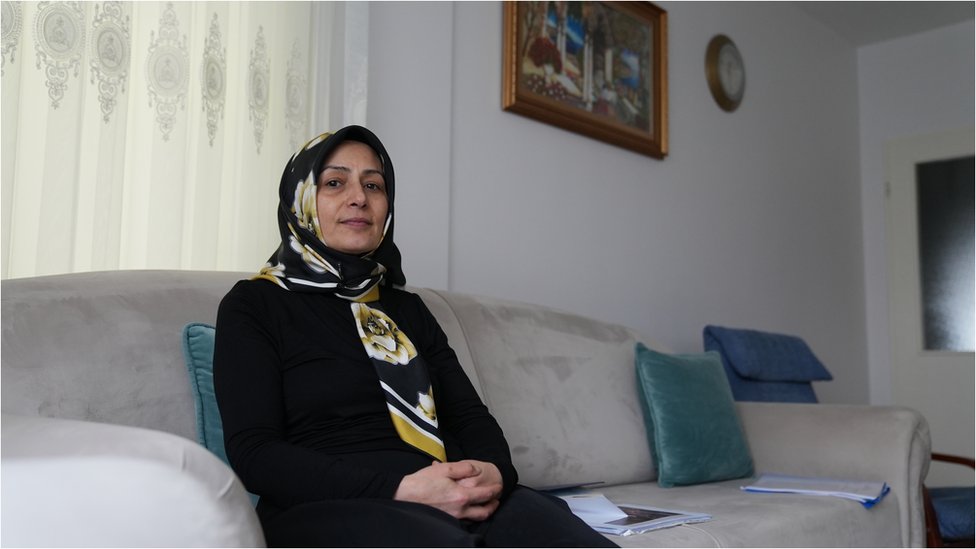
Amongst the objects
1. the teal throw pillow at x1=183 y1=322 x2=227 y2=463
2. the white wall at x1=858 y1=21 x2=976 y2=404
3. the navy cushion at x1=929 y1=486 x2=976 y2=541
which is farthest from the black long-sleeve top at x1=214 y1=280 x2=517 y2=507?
the white wall at x1=858 y1=21 x2=976 y2=404

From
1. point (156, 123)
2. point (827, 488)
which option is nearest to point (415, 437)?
point (156, 123)

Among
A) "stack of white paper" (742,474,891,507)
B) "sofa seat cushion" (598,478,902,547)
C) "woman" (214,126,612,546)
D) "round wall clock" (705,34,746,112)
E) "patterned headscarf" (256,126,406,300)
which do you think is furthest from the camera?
"round wall clock" (705,34,746,112)

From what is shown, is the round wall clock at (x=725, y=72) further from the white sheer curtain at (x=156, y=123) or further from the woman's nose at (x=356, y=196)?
the woman's nose at (x=356, y=196)

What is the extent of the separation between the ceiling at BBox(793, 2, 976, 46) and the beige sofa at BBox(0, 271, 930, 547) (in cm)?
293

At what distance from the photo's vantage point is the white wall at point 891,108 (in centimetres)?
486

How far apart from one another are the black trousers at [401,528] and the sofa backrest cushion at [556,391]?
2.50 ft

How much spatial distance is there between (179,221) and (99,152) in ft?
0.80

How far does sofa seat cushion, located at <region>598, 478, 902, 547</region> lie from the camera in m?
1.75

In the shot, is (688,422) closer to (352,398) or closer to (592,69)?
(352,398)

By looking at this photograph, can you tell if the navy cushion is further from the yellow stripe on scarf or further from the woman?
the yellow stripe on scarf

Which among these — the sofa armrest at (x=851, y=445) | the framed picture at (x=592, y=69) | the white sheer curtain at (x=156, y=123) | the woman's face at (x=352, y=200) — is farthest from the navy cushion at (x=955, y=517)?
the white sheer curtain at (x=156, y=123)

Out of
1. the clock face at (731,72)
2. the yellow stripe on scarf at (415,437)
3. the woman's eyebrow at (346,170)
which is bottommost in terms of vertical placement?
the yellow stripe on scarf at (415,437)

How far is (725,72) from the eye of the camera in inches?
164

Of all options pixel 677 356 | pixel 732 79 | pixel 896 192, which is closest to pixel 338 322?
pixel 677 356
